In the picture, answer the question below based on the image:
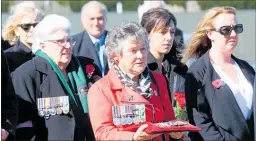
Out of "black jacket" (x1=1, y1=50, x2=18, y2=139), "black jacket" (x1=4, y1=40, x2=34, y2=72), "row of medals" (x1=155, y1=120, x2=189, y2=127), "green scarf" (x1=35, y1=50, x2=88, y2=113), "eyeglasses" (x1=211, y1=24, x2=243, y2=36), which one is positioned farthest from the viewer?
"black jacket" (x1=4, y1=40, x2=34, y2=72)

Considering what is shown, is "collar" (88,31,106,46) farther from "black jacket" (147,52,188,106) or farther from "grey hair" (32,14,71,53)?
"grey hair" (32,14,71,53)

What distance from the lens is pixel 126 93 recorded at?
500 centimetres

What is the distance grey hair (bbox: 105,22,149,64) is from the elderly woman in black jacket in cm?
86

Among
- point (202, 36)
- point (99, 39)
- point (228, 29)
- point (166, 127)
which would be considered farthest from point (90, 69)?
point (99, 39)

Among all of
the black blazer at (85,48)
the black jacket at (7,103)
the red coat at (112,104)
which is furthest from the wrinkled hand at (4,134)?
the black blazer at (85,48)

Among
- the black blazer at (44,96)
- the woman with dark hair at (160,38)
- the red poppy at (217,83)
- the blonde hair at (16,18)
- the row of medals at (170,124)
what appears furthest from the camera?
the blonde hair at (16,18)

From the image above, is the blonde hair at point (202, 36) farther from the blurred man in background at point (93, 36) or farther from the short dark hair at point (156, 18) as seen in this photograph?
the blurred man in background at point (93, 36)

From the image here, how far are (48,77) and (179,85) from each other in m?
1.17

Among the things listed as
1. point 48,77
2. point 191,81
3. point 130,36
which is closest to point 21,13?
point 48,77

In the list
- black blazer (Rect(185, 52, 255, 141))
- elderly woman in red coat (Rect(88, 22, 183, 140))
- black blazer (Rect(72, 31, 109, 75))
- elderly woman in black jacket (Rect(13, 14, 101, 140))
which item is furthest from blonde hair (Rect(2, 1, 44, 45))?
elderly woman in red coat (Rect(88, 22, 183, 140))

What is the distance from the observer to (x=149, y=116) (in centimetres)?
495

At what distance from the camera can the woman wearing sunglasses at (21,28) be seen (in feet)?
22.7

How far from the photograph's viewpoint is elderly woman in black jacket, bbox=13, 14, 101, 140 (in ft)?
18.9

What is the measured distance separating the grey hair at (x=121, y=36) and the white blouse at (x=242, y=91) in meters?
1.24
